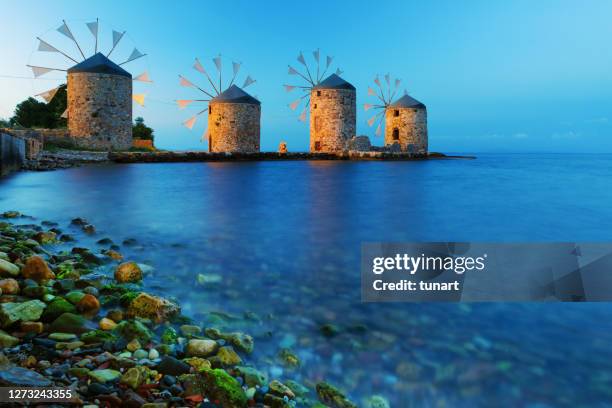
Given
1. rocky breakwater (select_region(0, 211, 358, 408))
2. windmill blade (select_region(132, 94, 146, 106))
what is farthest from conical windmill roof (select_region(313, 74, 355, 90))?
rocky breakwater (select_region(0, 211, 358, 408))

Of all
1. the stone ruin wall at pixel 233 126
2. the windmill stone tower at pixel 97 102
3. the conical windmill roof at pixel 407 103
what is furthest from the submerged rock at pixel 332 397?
the conical windmill roof at pixel 407 103

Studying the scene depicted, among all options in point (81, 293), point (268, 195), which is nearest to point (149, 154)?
point (268, 195)

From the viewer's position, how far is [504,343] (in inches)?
103

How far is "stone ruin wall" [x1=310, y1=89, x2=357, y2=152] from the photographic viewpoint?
2609 cm

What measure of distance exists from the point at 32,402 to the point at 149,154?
21.5 meters

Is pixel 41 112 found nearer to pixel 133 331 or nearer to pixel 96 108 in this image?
pixel 96 108

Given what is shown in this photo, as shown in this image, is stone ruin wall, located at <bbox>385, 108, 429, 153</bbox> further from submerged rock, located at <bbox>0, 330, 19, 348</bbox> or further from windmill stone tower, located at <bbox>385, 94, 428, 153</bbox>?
submerged rock, located at <bbox>0, 330, 19, 348</bbox>

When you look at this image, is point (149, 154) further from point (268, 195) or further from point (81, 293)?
point (81, 293)

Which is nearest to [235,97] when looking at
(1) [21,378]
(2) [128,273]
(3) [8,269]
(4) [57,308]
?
(2) [128,273]

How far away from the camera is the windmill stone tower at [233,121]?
2470 centimetres

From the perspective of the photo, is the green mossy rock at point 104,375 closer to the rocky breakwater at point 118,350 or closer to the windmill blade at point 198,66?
the rocky breakwater at point 118,350

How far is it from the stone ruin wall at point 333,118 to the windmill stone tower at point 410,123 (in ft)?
12.4

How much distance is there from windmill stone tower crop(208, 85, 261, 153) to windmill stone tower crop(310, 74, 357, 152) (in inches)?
135

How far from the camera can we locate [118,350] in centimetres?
222
